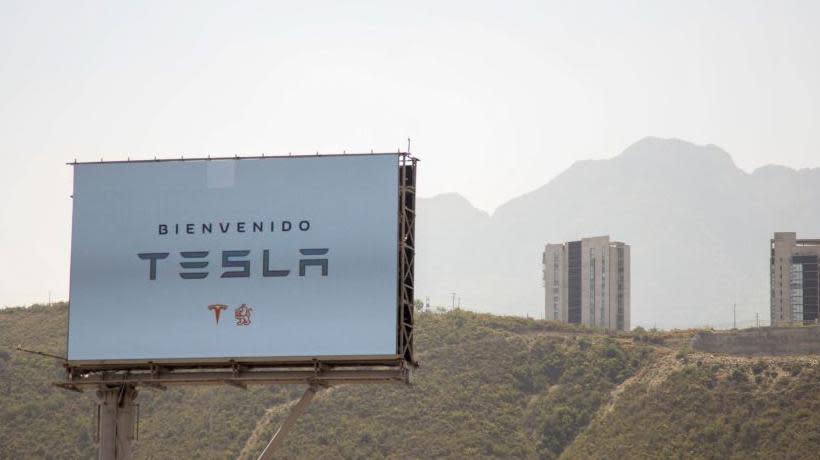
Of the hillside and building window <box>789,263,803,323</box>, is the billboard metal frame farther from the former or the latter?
building window <box>789,263,803,323</box>

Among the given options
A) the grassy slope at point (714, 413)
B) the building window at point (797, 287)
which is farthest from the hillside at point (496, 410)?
the building window at point (797, 287)

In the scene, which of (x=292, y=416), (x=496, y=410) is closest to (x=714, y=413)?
(x=496, y=410)

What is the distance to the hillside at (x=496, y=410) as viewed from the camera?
64.3m

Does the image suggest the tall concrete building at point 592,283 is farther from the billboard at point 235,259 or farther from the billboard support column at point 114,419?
the billboard support column at point 114,419

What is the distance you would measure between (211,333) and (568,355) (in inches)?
1873

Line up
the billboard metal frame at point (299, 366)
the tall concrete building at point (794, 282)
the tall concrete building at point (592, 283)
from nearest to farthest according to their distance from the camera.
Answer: the billboard metal frame at point (299, 366), the tall concrete building at point (592, 283), the tall concrete building at point (794, 282)

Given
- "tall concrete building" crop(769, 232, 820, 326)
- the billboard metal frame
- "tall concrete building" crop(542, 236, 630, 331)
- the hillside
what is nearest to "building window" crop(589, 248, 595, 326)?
"tall concrete building" crop(542, 236, 630, 331)

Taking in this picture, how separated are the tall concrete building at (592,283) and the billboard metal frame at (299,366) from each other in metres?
70.0

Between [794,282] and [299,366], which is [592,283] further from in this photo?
[299,366]

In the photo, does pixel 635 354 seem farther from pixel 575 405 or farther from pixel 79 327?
pixel 79 327

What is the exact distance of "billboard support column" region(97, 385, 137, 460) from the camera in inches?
1287

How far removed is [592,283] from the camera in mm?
103062

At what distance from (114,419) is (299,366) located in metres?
4.77

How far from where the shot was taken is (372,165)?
3169cm
